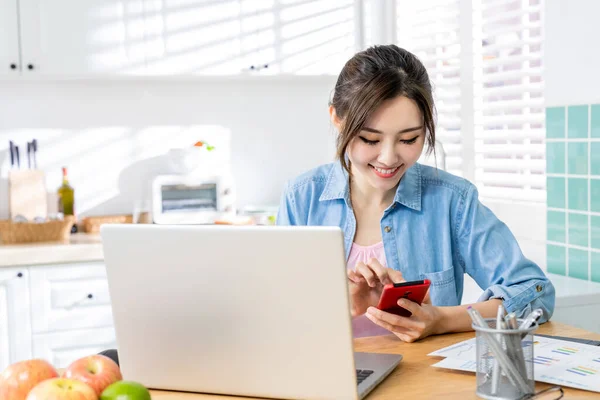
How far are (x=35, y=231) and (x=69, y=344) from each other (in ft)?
1.71

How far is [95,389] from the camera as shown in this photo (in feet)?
3.67

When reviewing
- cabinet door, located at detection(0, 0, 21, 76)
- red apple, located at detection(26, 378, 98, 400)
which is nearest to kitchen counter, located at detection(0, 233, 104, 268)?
cabinet door, located at detection(0, 0, 21, 76)

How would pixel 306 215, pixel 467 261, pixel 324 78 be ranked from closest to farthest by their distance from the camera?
pixel 467 261 < pixel 306 215 < pixel 324 78

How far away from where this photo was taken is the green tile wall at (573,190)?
2646mm

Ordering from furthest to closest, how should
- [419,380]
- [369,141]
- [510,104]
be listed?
[510,104] → [369,141] → [419,380]

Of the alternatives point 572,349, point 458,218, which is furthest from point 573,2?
point 572,349

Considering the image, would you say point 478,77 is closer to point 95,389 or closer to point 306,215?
point 306,215

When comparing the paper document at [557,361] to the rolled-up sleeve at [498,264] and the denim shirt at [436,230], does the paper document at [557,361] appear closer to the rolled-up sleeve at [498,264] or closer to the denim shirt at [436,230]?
the rolled-up sleeve at [498,264]

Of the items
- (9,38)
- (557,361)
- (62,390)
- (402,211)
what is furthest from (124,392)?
(9,38)

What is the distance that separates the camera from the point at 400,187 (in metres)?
1.93

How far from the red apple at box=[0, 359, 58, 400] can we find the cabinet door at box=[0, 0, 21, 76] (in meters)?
2.58

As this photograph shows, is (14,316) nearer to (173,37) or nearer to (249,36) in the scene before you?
(173,37)

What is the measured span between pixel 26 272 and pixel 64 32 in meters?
1.06

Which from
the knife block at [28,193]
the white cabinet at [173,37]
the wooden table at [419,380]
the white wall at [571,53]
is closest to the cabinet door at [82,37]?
the white cabinet at [173,37]
